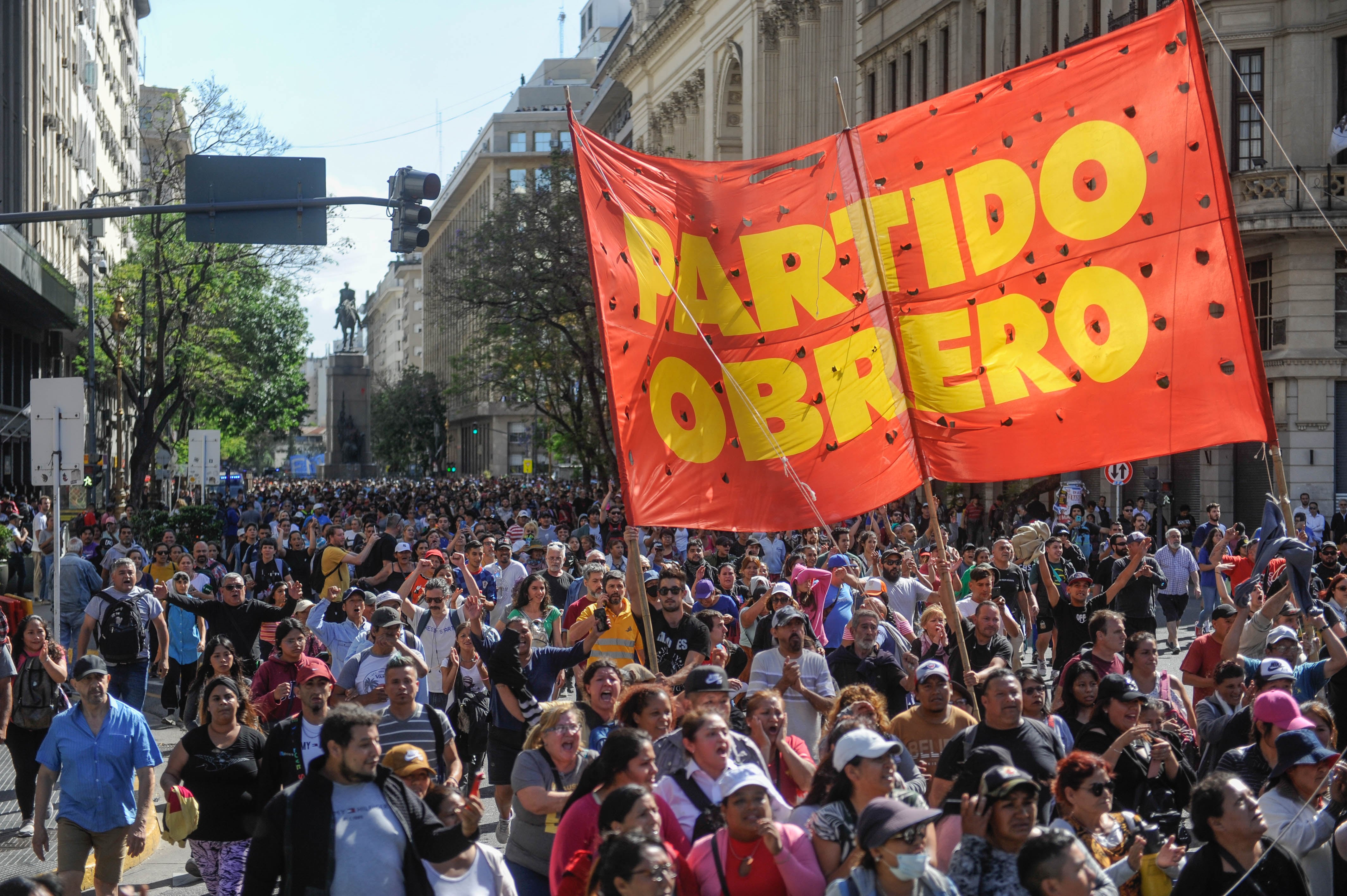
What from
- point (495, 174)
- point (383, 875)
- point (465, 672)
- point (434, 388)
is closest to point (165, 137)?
point (465, 672)

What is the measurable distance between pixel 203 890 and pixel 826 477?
13.1ft

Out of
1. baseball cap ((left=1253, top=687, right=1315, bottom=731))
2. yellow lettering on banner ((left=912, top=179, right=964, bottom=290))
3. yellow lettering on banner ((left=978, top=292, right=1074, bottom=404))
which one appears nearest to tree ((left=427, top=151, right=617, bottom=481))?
yellow lettering on banner ((left=912, top=179, right=964, bottom=290))

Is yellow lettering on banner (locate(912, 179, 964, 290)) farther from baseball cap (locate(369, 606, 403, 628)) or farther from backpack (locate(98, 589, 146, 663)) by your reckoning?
backpack (locate(98, 589, 146, 663))

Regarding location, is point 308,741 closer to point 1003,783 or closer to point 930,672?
point 930,672

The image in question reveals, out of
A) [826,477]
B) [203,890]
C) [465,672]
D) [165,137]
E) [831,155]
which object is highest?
[165,137]

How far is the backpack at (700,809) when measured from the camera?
207 inches

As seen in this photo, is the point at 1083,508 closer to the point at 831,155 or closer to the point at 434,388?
the point at 831,155

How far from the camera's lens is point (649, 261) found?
8.65m

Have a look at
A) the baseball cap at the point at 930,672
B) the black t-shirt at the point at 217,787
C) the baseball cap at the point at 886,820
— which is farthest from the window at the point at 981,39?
the baseball cap at the point at 886,820

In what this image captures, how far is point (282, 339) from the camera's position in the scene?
57.1 metres

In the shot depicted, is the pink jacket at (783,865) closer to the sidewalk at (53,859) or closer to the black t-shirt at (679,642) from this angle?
the sidewalk at (53,859)

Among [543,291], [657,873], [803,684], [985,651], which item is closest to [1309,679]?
[985,651]

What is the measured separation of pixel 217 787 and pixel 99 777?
2.35 ft

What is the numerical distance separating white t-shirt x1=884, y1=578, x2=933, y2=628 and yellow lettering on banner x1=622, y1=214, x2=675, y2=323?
497 cm
